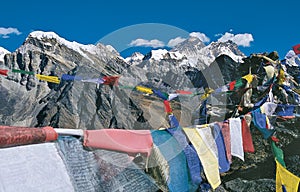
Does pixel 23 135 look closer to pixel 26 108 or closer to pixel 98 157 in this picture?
pixel 98 157

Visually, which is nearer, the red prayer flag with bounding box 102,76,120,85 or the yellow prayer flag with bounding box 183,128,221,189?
the yellow prayer flag with bounding box 183,128,221,189

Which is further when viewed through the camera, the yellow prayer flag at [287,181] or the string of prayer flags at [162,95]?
the string of prayer flags at [162,95]

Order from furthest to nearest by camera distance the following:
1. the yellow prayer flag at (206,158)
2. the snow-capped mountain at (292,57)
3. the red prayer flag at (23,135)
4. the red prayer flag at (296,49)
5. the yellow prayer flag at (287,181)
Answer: the snow-capped mountain at (292,57) < the red prayer flag at (296,49) < the yellow prayer flag at (287,181) < the yellow prayer flag at (206,158) < the red prayer flag at (23,135)

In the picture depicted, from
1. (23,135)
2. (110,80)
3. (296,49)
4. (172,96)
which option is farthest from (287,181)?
(23,135)

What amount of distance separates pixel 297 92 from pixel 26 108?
27067 millimetres

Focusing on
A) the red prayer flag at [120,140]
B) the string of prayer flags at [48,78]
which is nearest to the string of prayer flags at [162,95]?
the string of prayer flags at [48,78]

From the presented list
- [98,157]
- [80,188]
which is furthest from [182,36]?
[80,188]

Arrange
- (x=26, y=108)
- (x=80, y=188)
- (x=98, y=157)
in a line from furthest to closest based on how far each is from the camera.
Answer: (x=26, y=108)
(x=98, y=157)
(x=80, y=188)

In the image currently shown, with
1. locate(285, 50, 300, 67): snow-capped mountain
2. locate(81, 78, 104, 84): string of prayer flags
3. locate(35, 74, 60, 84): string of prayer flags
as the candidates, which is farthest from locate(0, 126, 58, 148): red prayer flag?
locate(285, 50, 300, 67): snow-capped mountain

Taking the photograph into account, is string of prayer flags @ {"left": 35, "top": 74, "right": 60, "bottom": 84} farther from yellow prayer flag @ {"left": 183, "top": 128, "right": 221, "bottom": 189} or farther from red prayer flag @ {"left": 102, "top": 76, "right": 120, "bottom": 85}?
yellow prayer flag @ {"left": 183, "top": 128, "right": 221, "bottom": 189}

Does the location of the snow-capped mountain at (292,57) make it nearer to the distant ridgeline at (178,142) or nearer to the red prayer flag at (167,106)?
the distant ridgeline at (178,142)

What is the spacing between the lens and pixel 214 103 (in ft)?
13.4

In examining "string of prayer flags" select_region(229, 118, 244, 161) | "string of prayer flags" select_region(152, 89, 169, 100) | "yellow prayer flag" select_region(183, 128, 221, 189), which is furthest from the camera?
"string of prayer flags" select_region(152, 89, 169, 100)

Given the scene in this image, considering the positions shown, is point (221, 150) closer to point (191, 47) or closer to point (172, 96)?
point (172, 96)
